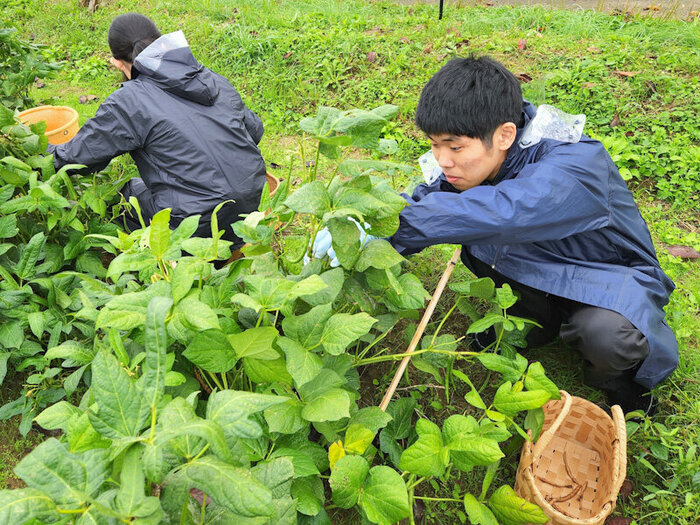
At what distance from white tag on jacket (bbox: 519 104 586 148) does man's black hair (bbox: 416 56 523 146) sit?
0.08 metres

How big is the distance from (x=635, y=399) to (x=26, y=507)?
195cm

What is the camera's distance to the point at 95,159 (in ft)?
7.82

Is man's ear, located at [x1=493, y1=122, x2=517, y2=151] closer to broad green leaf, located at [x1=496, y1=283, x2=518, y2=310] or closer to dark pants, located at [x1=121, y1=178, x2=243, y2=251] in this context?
broad green leaf, located at [x1=496, y1=283, x2=518, y2=310]

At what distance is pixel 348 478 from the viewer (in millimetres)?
1257

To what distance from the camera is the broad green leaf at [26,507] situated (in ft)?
2.39

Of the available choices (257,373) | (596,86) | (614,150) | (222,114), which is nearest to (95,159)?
(222,114)

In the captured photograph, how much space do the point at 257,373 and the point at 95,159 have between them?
165 centimetres

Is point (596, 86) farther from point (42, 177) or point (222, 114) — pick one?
point (42, 177)

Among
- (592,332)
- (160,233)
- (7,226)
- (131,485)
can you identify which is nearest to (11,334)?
(7,226)

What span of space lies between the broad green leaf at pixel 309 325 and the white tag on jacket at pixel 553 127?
1.09m

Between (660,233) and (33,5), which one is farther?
(33,5)

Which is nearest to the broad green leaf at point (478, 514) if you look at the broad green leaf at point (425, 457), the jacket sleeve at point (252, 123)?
the broad green leaf at point (425, 457)

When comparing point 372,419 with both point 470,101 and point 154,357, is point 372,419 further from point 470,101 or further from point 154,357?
point 470,101

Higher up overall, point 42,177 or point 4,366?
point 42,177
